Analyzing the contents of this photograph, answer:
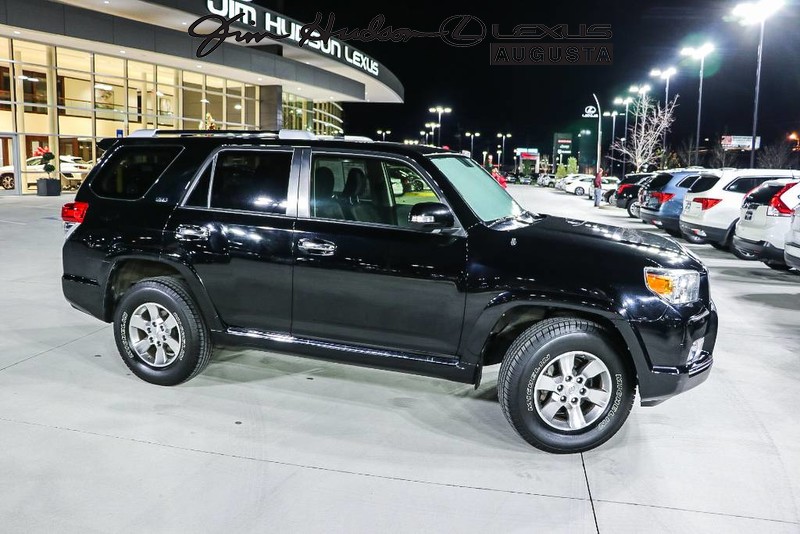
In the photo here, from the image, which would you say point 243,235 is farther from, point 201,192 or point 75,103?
point 75,103

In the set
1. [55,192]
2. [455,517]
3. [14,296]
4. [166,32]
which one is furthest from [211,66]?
[455,517]

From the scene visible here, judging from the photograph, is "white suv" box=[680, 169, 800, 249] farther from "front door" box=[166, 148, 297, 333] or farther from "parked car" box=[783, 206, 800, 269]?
"front door" box=[166, 148, 297, 333]

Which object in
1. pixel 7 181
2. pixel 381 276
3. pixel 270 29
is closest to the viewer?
pixel 381 276

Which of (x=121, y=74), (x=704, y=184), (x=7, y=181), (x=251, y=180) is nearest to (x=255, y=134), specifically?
(x=251, y=180)

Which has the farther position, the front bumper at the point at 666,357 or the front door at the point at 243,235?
the front door at the point at 243,235

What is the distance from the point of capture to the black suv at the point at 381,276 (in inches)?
171

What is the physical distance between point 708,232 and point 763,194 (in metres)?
2.67

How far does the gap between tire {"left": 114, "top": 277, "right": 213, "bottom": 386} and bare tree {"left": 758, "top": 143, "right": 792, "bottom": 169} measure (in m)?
77.2

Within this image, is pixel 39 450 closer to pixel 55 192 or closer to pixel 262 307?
pixel 262 307

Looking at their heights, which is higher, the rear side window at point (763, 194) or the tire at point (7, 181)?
the rear side window at point (763, 194)

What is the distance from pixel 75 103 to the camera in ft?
95.9

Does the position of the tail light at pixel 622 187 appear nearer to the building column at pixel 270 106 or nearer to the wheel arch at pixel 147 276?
the building column at pixel 270 106

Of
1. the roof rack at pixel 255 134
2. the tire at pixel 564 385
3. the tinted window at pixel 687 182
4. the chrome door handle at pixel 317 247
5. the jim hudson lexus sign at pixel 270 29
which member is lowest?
the tire at pixel 564 385

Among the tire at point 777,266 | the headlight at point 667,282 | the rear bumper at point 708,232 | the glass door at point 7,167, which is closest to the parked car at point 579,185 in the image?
the rear bumper at point 708,232
